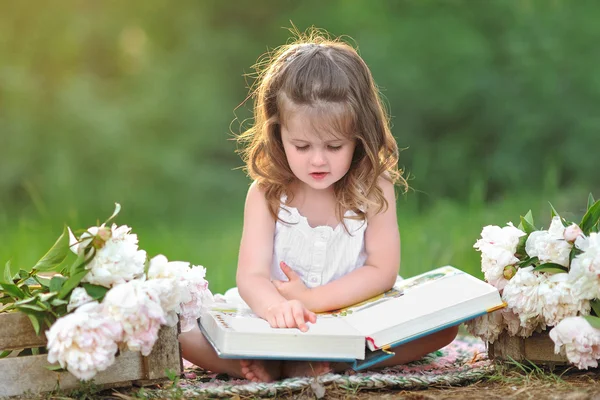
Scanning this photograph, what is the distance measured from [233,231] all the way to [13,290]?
3.98 metres

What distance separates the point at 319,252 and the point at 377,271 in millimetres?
208

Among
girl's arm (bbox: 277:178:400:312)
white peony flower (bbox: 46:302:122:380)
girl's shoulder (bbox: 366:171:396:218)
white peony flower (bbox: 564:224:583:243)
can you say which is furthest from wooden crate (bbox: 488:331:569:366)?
white peony flower (bbox: 46:302:122:380)

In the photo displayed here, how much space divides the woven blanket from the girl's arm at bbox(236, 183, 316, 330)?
18 cm

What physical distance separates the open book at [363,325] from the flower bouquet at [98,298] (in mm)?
175

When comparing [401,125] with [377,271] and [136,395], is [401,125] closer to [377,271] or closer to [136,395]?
[377,271]

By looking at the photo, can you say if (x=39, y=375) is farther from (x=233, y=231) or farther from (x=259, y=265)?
(x=233, y=231)

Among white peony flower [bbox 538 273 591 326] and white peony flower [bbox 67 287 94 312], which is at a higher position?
white peony flower [bbox 67 287 94 312]

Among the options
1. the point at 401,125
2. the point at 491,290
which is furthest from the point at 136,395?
the point at 401,125

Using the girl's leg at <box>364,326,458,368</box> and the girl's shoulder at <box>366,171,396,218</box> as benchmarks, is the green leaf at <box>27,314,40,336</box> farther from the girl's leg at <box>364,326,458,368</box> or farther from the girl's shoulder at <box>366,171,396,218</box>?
the girl's shoulder at <box>366,171,396,218</box>

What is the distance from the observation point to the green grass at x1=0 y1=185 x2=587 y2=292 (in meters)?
4.63

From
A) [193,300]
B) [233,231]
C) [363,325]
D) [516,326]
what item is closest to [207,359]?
[193,300]

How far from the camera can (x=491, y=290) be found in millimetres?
2230

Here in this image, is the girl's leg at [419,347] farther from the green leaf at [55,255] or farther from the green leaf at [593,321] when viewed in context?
the green leaf at [55,255]

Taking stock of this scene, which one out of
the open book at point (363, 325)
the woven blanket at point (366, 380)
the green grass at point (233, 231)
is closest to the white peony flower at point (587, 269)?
the open book at point (363, 325)
